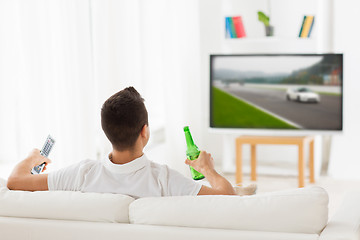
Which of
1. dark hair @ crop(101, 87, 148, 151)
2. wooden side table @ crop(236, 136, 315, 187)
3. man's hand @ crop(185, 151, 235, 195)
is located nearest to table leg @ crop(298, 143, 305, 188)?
wooden side table @ crop(236, 136, 315, 187)

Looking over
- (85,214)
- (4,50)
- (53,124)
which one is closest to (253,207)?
(85,214)

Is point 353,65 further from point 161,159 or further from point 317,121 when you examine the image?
point 161,159

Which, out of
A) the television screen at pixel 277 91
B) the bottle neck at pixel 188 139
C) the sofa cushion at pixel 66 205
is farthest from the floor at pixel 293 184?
the sofa cushion at pixel 66 205

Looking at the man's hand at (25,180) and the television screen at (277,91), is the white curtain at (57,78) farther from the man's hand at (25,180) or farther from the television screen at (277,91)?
the man's hand at (25,180)

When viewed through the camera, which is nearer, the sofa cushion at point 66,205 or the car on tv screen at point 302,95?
the sofa cushion at point 66,205

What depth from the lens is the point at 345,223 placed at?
5.90ft

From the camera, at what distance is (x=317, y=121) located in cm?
506

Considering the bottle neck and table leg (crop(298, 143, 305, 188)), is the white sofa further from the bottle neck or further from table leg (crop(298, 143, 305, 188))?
table leg (crop(298, 143, 305, 188))

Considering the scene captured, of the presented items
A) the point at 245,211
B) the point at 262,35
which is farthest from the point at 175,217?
the point at 262,35

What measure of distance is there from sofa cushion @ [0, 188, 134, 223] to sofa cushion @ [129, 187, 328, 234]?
0.06 m

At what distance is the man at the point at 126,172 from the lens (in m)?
1.99

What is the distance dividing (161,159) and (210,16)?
159 cm

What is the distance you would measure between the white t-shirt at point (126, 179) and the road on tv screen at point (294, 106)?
3.23 m

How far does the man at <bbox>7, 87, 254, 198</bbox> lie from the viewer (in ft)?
6.53
